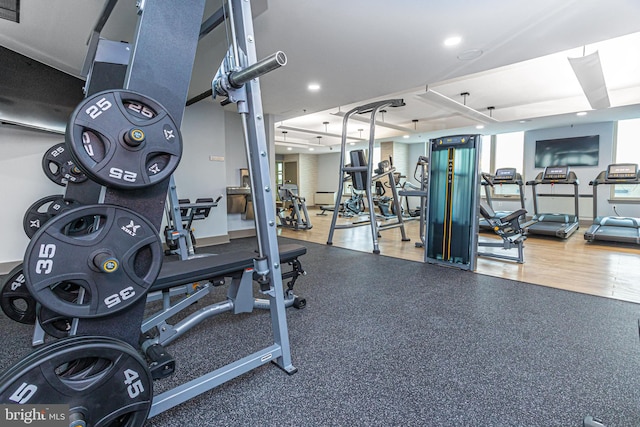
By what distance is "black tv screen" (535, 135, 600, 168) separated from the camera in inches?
280

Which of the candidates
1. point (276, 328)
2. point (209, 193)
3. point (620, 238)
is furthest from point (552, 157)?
point (276, 328)

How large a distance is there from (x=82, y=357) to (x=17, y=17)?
299 centimetres

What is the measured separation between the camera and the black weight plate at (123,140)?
35.0 inches

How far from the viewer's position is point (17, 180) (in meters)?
3.31

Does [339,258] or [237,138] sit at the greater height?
[237,138]

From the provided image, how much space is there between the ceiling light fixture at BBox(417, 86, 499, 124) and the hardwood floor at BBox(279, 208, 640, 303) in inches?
97.3

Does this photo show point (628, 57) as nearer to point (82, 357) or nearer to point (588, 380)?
point (588, 380)

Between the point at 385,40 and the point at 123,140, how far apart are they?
2762mm

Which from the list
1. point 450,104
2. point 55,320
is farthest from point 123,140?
point 450,104

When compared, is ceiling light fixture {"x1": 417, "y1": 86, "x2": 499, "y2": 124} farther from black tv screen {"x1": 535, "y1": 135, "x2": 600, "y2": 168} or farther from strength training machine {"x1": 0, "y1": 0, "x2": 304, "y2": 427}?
strength training machine {"x1": 0, "y1": 0, "x2": 304, "y2": 427}

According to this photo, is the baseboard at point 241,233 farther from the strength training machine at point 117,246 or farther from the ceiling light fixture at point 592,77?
the ceiling light fixture at point 592,77

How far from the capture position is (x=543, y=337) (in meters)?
1.83

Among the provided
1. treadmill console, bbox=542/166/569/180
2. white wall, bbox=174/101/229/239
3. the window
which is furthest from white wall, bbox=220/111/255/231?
the window

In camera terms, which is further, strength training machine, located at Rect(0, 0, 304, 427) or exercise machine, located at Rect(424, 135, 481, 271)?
exercise machine, located at Rect(424, 135, 481, 271)
